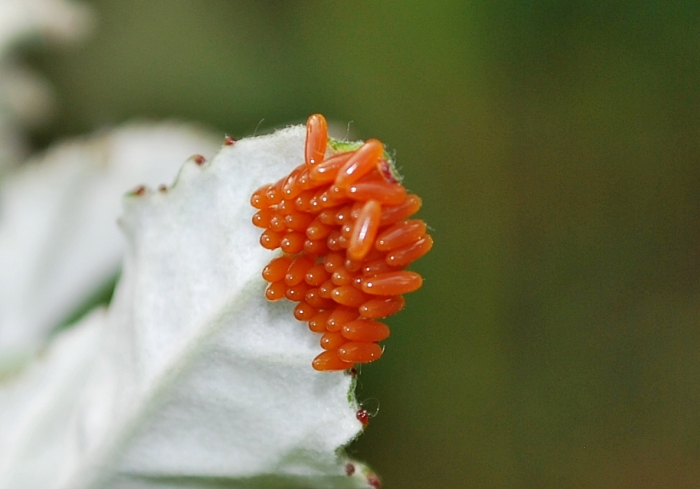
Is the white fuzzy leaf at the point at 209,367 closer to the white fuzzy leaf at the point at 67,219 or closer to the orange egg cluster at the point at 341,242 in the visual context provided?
the orange egg cluster at the point at 341,242

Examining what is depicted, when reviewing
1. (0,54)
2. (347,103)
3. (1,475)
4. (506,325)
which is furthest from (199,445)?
(347,103)

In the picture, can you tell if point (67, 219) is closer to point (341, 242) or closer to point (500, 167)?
point (341, 242)

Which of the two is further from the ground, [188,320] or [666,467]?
[188,320]

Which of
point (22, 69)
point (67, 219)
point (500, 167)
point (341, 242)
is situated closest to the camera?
point (341, 242)

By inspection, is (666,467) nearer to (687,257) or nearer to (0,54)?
(687,257)

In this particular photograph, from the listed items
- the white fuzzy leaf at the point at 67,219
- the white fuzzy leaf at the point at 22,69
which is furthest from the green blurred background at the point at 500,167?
the white fuzzy leaf at the point at 67,219

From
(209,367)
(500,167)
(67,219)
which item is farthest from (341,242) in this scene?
(500,167)

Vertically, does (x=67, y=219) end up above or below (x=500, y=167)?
below
